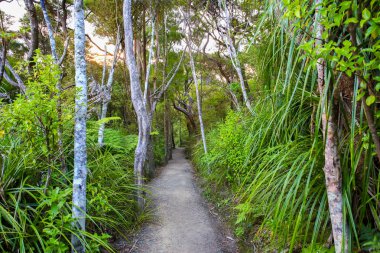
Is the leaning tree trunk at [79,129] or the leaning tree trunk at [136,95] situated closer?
the leaning tree trunk at [79,129]

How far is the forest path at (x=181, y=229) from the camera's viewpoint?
3361 millimetres

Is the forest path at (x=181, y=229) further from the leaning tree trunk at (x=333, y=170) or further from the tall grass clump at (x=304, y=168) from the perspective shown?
the leaning tree trunk at (x=333, y=170)

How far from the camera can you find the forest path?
3.36 m

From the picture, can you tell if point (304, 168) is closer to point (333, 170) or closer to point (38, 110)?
point (333, 170)

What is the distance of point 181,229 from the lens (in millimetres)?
3912

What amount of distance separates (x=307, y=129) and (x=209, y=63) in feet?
34.0

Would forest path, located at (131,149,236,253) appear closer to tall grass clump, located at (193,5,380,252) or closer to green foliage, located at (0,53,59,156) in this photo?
tall grass clump, located at (193,5,380,252)

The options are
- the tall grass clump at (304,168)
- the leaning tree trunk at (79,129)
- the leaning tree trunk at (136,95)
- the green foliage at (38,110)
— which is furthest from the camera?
the leaning tree trunk at (136,95)

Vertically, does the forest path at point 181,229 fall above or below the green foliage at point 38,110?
below

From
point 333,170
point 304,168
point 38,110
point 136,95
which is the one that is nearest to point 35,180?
point 38,110

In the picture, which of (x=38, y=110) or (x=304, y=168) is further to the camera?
(x=38, y=110)

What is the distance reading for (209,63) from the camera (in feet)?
39.7

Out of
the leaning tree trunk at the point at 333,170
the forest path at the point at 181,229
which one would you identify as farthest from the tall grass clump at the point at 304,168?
the forest path at the point at 181,229

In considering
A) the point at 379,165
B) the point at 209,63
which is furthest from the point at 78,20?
the point at 209,63
